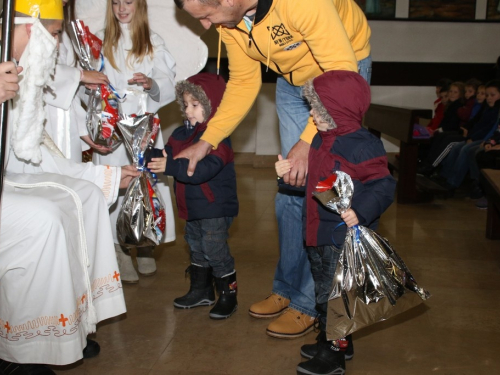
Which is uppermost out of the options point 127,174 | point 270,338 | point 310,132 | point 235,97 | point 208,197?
point 235,97

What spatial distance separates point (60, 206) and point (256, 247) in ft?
7.23

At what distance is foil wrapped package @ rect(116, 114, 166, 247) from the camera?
308 cm

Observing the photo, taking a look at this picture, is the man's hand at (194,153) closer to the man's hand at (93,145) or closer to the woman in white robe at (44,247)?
the woman in white robe at (44,247)

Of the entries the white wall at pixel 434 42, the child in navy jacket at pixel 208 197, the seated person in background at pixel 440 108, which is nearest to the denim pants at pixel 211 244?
the child in navy jacket at pixel 208 197

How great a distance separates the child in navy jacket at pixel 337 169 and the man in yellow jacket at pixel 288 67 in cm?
10

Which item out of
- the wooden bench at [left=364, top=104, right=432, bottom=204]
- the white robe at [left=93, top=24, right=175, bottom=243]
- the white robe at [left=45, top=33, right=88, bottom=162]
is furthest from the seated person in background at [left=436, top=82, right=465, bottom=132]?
the white robe at [left=45, top=33, right=88, bottom=162]

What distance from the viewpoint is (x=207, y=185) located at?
3244 millimetres

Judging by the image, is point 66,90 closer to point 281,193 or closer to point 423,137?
point 281,193

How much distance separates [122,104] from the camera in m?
3.71

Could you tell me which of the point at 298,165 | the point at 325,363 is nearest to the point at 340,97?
the point at 298,165

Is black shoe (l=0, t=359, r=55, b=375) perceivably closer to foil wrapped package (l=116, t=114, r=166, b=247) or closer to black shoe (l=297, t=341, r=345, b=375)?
foil wrapped package (l=116, t=114, r=166, b=247)

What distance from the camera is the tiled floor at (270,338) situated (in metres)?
2.74

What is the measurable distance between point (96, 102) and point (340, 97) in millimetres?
1463

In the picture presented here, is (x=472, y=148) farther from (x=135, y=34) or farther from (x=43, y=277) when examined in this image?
(x=43, y=277)
